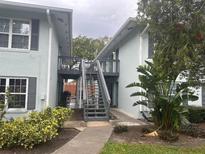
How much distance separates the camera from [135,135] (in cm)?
1073

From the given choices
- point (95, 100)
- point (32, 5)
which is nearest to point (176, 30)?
point (32, 5)

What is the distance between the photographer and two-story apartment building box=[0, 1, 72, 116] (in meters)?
13.6

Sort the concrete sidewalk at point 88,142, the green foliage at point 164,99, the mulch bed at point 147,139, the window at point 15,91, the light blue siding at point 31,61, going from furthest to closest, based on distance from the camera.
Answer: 1. the light blue siding at point 31,61
2. the window at point 15,91
3. the green foliage at point 164,99
4. the mulch bed at point 147,139
5. the concrete sidewalk at point 88,142

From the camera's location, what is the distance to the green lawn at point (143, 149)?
831 cm

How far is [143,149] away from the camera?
8625 millimetres

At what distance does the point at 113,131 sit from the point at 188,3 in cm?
586

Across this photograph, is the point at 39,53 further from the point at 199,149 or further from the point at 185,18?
the point at 199,149

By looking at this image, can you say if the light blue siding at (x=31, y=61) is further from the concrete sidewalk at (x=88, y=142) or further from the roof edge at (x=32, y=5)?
the concrete sidewalk at (x=88, y=142)

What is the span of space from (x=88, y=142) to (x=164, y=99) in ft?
12.1

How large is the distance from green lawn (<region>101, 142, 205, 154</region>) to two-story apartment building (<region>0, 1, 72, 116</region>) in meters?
6.24

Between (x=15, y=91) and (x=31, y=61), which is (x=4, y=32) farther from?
(x=15, y=91)

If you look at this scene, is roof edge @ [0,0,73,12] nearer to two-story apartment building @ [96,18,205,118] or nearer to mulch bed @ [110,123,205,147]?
two-story apartment building @ [96,18,205,118]

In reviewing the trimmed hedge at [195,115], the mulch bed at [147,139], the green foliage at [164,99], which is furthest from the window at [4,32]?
the trimmed hedge at [195,115]

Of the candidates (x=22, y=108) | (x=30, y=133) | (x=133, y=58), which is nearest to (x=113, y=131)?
(x=30, y=133)
